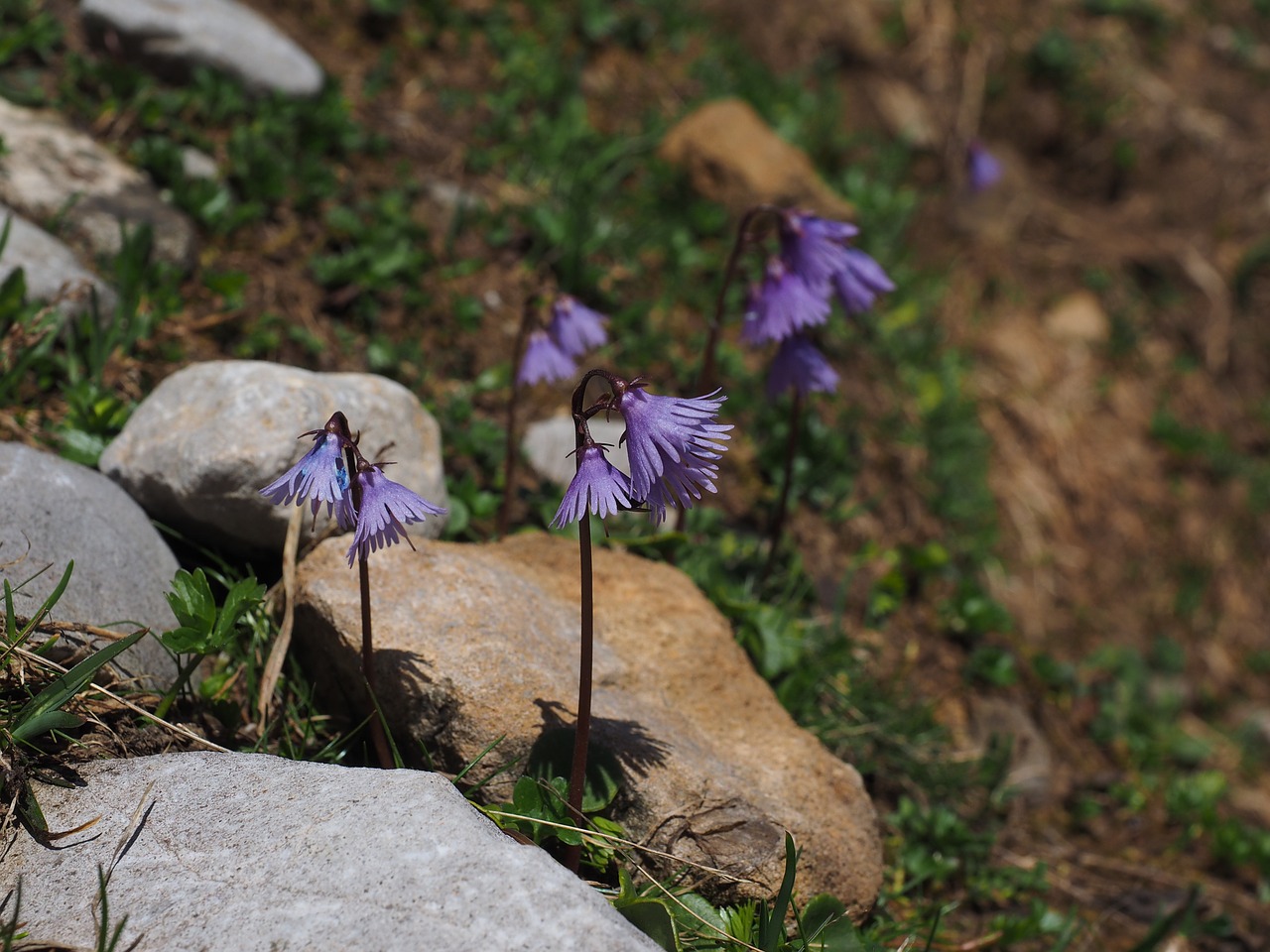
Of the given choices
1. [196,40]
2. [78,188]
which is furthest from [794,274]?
[196,40]

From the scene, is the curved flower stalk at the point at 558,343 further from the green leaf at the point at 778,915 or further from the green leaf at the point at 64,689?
the green leaf at the point at 778,915

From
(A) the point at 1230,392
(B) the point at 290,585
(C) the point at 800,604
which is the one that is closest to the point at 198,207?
(B) the point at 290,585

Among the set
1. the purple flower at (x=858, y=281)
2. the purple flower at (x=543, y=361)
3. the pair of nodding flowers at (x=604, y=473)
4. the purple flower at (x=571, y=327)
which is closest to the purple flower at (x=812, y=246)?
the purple flower at (x=858, y=281)

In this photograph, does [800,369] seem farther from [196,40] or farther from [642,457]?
[196,40]

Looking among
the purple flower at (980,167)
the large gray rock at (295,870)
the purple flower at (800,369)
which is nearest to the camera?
the large gray rock at (295,870)

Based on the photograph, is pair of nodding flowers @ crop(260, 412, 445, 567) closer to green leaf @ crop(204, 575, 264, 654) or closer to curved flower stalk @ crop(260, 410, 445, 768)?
curved flower stalk @ crop(260, 410, 445, 768)

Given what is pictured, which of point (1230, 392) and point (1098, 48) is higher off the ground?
point (1098, 48)

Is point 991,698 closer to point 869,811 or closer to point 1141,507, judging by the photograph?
point 869,811
